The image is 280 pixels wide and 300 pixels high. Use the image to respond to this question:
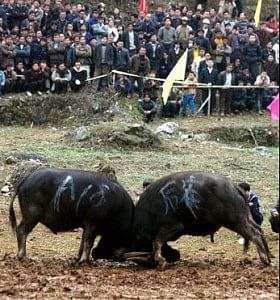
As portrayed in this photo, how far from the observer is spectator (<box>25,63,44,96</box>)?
26908 mm

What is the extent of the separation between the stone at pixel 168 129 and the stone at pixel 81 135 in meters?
2.37

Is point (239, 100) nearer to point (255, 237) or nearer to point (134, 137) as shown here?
point (134, 137)

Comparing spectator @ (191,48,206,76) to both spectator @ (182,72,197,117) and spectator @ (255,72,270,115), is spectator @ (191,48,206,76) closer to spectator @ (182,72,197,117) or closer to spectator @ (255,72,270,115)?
spectator @ (182,72,197,117)

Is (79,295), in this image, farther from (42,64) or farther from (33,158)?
(42,64)

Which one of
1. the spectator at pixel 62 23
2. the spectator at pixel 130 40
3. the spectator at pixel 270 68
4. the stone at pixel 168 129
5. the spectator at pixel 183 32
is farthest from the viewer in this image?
the spectator at pixel 183 32

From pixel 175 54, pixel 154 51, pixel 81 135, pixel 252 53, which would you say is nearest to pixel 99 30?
pixel 154 51

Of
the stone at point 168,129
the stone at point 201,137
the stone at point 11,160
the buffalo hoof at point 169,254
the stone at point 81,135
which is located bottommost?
the stone at point 201,137

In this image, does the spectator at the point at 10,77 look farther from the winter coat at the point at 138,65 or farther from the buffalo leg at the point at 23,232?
the buffalo leg at the point at 23,232

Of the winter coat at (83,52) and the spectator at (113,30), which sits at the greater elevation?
the spectator at (113,30)

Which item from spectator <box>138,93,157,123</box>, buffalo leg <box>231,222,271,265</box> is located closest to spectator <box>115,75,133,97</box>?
spectator <box>138,93,157,123</box>

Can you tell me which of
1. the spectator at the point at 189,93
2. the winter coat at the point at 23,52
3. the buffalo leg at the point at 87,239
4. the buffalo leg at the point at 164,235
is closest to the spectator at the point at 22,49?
the winter coat at the point at 23,52

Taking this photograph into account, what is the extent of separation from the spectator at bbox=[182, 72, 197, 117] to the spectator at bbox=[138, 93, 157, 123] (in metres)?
1.08

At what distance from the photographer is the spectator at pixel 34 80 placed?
26908 millimetres

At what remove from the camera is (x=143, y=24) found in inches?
1130
